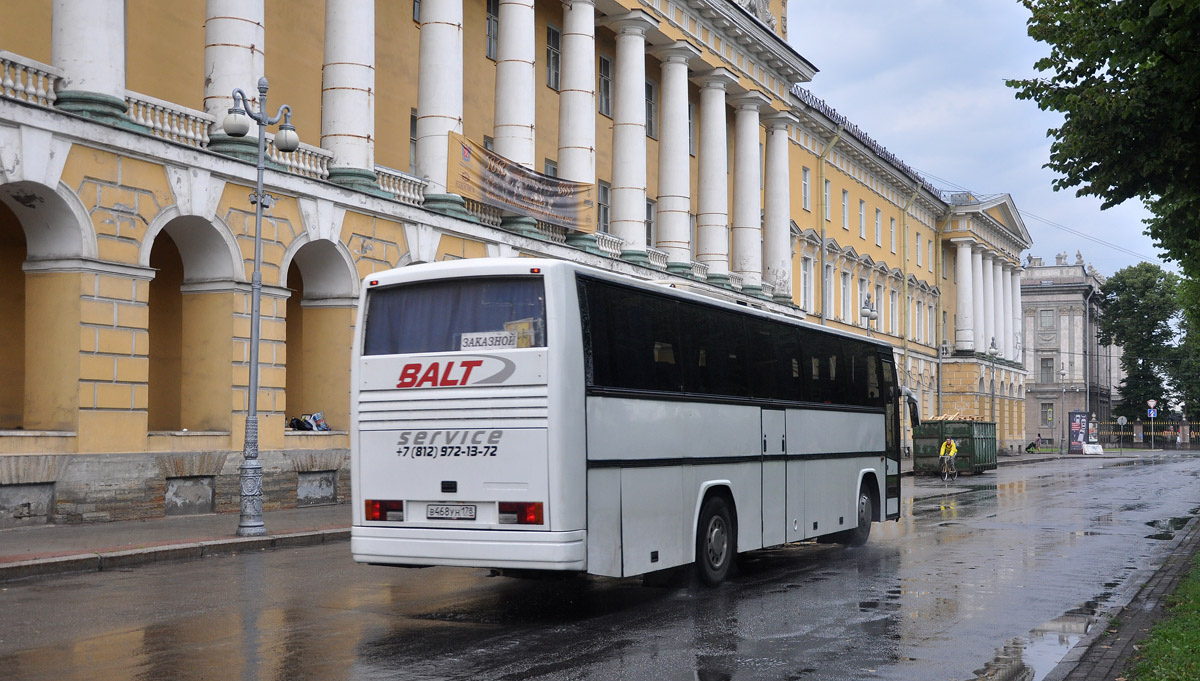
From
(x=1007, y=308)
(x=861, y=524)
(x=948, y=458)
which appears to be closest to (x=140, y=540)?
(x=861, y=524)

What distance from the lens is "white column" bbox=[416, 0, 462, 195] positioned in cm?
2773

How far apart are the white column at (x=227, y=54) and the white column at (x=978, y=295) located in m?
65.4

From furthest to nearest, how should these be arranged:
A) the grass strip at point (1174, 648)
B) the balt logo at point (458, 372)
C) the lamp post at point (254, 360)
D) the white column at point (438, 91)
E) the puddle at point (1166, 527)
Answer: the white column at point (438, 91) < the puddle at point (1166, 527) < the lamp post at point (254, 360) < the balt logo at point (458, 372) < the grass strip at point (1174, 648)

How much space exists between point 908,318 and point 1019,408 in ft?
84.1

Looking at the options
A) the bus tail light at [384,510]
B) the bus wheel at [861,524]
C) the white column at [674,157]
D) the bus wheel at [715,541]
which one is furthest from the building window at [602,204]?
the bus tail light at [384,510]

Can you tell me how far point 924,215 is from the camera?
7544 centimetres

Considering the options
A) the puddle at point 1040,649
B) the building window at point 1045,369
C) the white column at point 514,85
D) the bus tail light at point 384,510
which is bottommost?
the puddle at point 1040,649

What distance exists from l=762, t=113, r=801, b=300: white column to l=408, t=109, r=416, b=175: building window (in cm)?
2018

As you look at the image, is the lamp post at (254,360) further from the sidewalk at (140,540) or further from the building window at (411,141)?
the building window at (411,141)

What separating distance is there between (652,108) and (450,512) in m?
31.8

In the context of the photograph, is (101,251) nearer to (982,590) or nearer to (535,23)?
(982,590)

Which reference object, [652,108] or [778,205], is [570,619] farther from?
[778,205]

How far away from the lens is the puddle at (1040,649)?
8.73 metres

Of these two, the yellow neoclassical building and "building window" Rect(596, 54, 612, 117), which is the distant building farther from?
"building window" Rect(596, 54, 612, 117)
